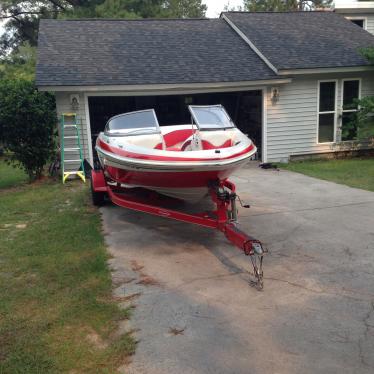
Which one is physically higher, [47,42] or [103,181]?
[47,42]

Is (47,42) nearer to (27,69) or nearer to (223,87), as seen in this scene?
(223,87)

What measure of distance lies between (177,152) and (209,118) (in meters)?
1.62

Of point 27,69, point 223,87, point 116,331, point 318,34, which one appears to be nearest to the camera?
point 116,331

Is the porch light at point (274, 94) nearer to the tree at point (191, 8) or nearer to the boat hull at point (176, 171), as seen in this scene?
the boat hull at point (176, 171)

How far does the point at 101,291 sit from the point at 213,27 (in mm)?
12186

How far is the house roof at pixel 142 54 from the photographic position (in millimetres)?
11258

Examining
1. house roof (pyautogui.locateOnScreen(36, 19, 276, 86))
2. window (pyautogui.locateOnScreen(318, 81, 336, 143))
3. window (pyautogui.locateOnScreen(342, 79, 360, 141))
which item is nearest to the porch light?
house roof (pyautogui.locateOnScreen(36, 19, 276, 86))

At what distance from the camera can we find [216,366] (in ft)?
10.3

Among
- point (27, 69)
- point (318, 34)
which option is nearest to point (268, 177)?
point (318, 34)

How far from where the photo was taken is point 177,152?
5.22 metres

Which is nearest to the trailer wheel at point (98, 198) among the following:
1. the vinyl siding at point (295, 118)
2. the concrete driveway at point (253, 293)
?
the concrete driveway at point (253, 293)

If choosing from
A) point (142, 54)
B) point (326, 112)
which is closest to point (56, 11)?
point (142, 54)

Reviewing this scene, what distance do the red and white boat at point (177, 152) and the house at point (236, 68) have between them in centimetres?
399

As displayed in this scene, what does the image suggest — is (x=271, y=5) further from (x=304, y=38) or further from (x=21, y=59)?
(x=304, y=38)
